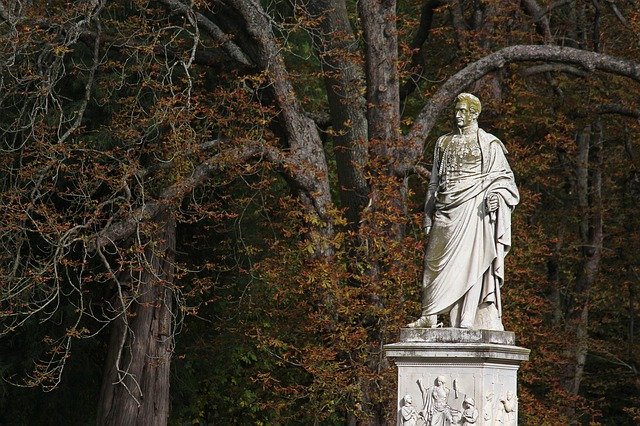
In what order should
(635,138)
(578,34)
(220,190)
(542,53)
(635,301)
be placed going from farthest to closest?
(635,301) → (578,34) → (635,138) → (220,190) → (542,53)

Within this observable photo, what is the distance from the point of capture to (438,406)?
1008 centimetres

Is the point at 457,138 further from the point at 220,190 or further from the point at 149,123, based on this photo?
the point at 220,190

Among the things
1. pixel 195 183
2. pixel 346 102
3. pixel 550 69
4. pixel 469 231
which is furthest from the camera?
pixel 550 69

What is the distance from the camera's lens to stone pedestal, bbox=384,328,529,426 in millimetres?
9984

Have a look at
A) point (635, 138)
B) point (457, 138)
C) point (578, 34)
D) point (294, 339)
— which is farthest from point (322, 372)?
point (578, 34)

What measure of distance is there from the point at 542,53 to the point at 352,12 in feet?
25.1

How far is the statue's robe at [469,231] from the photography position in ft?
33.6

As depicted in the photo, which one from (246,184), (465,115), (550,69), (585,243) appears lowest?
(465,115)

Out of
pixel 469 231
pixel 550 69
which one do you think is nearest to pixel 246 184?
pixel 550 69

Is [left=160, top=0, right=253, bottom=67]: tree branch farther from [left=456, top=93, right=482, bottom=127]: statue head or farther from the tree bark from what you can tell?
[left=456, top=93, right=482, bottom=127]: statue head

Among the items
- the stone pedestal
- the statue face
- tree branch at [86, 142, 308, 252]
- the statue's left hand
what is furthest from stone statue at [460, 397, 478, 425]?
tree branch at [86, 142, 308, 252]

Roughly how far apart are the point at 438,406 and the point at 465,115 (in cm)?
212

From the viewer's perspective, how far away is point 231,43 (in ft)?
58.0

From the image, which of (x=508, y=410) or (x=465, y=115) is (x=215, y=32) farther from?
(x=508, y=410)
